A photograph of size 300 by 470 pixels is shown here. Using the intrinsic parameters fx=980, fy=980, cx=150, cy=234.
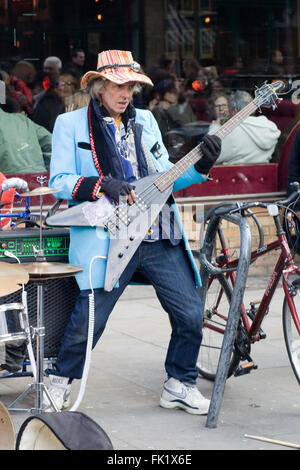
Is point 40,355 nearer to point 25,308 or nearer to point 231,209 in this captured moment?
point 25,308

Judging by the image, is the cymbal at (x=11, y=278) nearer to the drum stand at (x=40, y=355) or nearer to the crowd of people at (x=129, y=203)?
the drum stand at (x=40, y=355)

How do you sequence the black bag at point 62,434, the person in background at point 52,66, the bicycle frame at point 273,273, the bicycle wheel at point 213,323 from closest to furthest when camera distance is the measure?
the black bag at point 62,434 < the bicycle frame at point 273,273 < the bicycle wheel at point 213,323 < the person in background at point 52,66

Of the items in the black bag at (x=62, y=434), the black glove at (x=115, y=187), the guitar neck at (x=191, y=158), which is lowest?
the black bag at (x=62, y=434)

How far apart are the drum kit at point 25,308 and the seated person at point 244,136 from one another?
4.47m

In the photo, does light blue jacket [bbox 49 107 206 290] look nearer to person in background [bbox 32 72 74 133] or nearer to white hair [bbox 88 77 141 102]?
white hair [bbox 88 77 141 102]

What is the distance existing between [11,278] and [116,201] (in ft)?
3.03

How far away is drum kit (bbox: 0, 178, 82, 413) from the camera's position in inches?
179

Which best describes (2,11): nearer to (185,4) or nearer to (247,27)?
(185,4)

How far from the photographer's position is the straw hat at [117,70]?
5262 millimetres

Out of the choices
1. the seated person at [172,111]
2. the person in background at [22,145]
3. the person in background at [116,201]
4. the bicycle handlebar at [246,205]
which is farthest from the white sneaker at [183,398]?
the seated person at [172,111]

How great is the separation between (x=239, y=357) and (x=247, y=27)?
4.83 m

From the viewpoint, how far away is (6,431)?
435 cm

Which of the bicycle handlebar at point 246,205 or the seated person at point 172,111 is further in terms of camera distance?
the seated person at point 172,111
